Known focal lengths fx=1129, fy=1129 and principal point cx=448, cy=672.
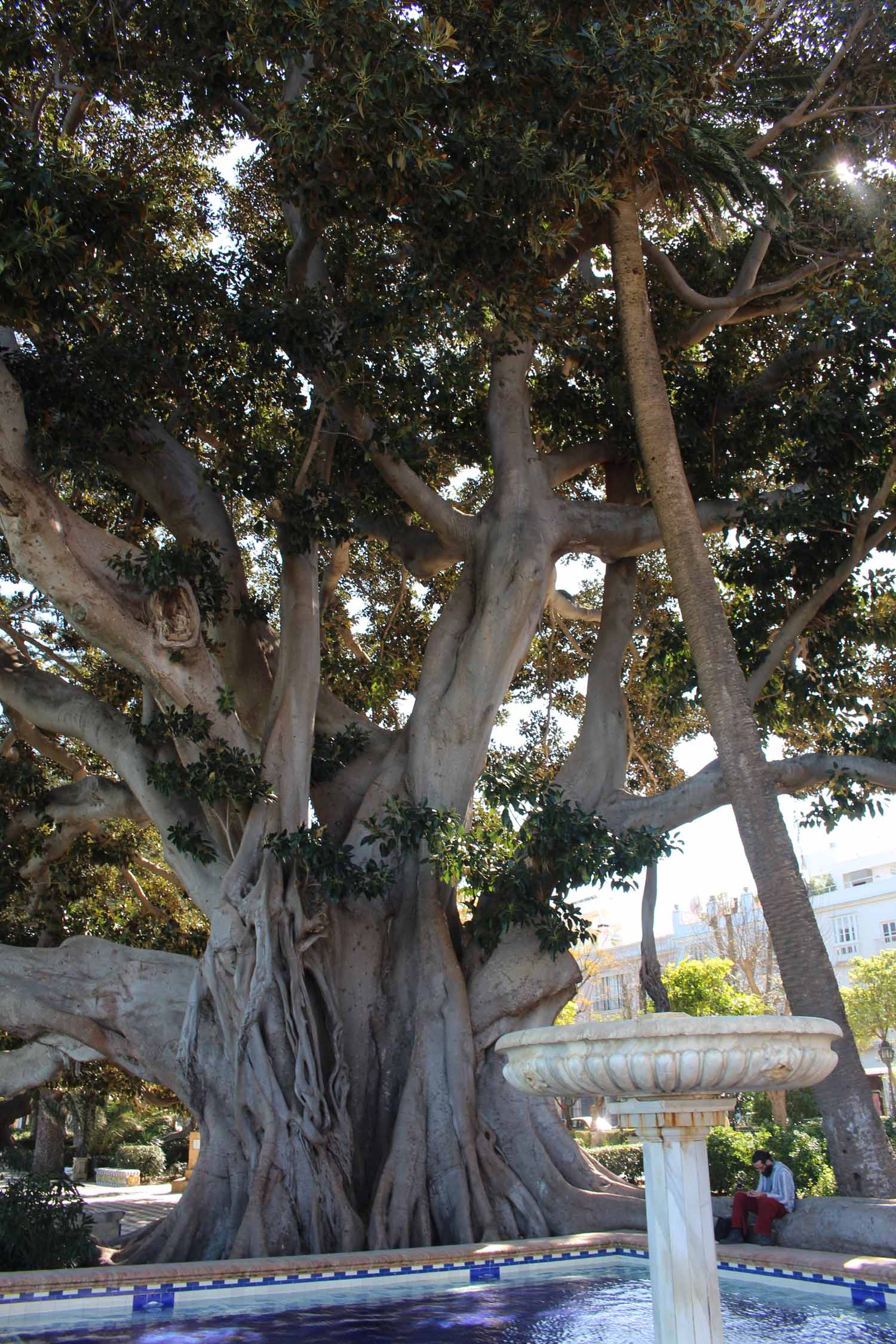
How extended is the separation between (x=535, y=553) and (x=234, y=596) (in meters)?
2.77

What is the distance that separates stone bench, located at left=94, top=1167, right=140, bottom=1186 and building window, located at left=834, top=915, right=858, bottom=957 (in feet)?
135

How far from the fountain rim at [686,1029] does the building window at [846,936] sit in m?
55.4

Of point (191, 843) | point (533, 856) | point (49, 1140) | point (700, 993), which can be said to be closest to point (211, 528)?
point (191, 843)

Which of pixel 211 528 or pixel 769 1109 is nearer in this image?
pixel 211 528

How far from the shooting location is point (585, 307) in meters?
12.5

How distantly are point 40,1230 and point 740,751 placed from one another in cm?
583

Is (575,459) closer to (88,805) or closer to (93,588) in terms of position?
(93,588)

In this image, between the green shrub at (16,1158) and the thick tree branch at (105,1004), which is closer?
the thick tree branch at (105,1004)

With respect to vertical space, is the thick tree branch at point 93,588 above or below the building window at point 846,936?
below

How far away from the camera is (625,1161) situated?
16.0m

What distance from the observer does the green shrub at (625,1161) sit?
1541 centimetres

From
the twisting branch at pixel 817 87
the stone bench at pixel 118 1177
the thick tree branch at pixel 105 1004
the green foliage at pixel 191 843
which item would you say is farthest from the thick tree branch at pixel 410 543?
the stone bench at pixel 118 1177

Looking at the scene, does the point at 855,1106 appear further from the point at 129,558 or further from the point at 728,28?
the point at 728,28

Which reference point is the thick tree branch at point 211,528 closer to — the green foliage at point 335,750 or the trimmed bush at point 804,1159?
the green foliage at point 335,750
